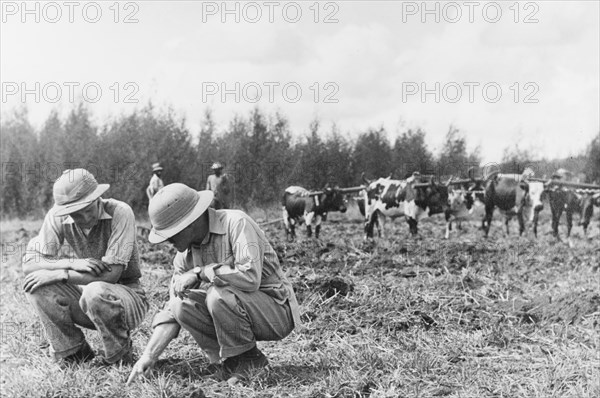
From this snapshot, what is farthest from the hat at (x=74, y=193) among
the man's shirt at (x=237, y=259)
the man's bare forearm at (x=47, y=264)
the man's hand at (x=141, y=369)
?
the man's hand at (x=141, y=369)

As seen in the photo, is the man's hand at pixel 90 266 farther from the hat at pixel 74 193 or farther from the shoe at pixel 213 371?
the shoe at pixel 213 371

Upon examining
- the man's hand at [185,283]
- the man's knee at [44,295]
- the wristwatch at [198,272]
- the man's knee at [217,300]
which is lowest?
the man's knee at [44,295]

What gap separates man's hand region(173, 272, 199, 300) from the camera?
372 cm

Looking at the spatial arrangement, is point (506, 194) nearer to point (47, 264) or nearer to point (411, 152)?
point (47, 264)

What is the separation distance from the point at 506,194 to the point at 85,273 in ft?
38.5

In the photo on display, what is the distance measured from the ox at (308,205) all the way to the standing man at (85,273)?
946 cm

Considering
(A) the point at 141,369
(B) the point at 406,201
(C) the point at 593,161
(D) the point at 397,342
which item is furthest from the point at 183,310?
(C) the point at 593,161

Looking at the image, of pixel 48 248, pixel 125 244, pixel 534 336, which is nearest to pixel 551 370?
pixel 534 336

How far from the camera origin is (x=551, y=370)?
12.5 ft

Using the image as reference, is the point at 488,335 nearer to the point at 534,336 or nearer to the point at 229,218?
the point at 534,336

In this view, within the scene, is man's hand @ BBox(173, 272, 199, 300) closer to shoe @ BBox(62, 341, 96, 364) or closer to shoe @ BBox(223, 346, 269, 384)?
shoe @ BBox(223, 346, 269, 384)

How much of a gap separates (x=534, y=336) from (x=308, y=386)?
1.88 m

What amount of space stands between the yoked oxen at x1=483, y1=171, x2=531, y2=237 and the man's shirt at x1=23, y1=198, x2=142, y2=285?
428 inches

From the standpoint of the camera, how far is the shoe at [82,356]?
4.25 metres
